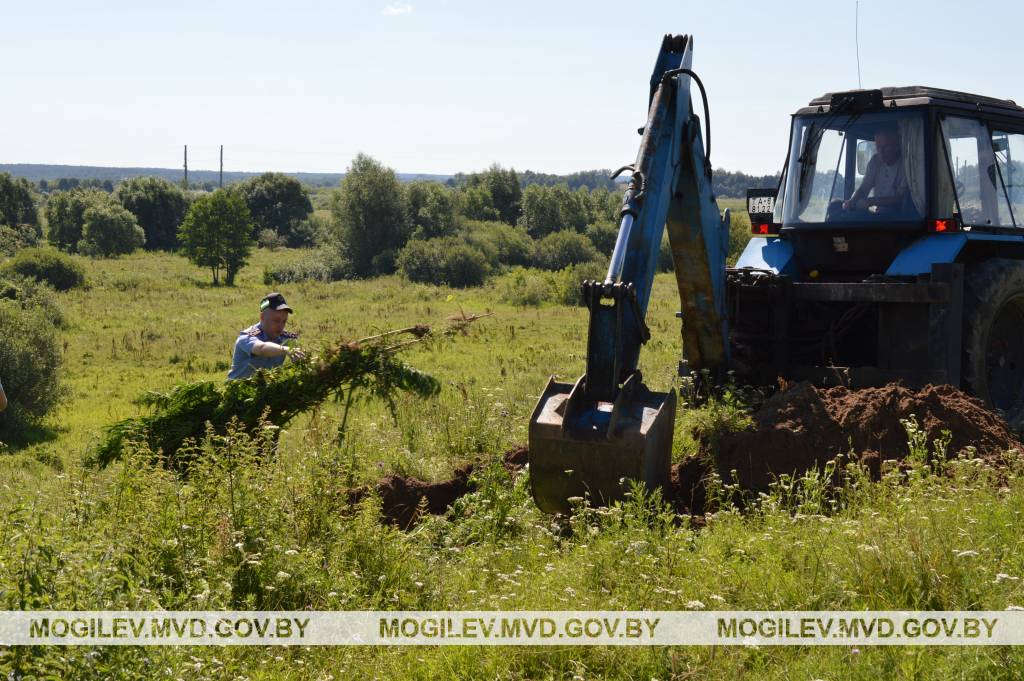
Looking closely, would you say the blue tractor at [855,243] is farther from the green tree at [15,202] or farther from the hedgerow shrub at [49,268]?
the green tree at [15,202]

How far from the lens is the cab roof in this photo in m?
8.84

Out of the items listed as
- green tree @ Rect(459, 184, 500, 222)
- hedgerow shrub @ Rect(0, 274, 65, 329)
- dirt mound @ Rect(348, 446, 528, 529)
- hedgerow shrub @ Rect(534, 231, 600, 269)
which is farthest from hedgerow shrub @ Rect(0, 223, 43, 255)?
dirt mound @ Rect(348, 446, 528, 529)

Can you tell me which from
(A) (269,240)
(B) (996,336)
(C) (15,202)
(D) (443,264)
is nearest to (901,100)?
(B) (996,336)

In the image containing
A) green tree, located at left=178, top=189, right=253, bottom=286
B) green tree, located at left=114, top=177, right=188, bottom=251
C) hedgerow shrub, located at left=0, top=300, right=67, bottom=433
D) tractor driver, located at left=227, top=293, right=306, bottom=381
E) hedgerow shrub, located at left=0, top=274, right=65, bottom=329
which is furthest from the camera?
green tree, located at left=114, top=177, right=188, bottom=251

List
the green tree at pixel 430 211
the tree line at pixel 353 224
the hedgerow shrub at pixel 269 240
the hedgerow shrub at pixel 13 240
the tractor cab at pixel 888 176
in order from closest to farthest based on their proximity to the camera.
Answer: the tractor cab at pixel 888 176 → the tree line at pixel 353 224 → the hedgerow shrub at pixel 13 240 → the green tree at pixel 430 211 → the hedgerow shrub at pixel 269 240

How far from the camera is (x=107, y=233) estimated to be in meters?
64.6

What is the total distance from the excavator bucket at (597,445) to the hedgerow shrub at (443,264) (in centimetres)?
3928

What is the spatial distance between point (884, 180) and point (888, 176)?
46 millimetres

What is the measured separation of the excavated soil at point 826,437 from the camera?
7.03 meters

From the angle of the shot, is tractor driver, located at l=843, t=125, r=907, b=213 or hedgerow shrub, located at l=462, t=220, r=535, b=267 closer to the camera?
tractor driver, located at l=843, t=125, r=907, b=213

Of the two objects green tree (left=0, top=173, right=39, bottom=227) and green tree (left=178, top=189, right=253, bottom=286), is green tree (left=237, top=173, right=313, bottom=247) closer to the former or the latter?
green tree (left=0, top=173, right=39, bottom=227)

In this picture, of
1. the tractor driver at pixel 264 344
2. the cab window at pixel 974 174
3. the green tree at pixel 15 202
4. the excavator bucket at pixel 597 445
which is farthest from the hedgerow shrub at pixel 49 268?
the green tree at pixel 15 202

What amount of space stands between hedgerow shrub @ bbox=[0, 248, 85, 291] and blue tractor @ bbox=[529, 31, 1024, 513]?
1353 inches

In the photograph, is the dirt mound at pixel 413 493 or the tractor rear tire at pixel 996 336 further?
the tractor rear tire at pixel 996 336
